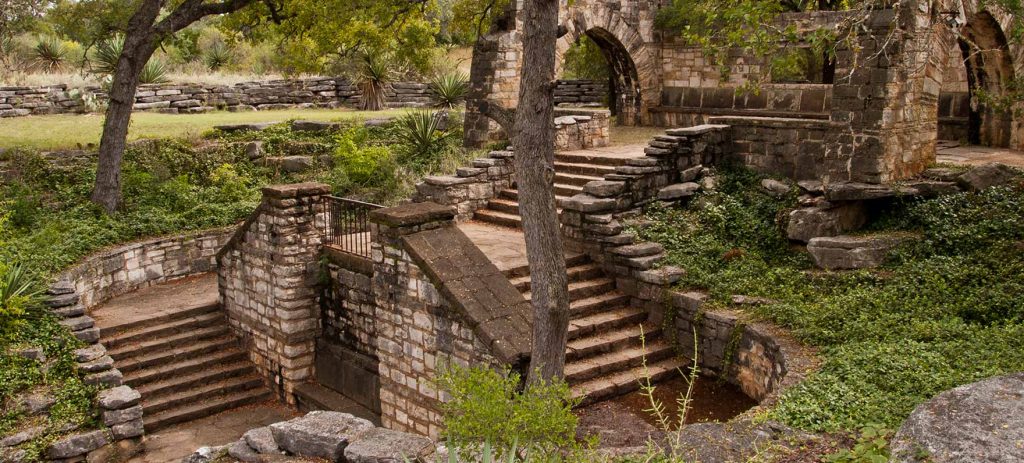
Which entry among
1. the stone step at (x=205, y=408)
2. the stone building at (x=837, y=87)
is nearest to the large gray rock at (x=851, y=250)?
the stone building at (x=837, y=87)

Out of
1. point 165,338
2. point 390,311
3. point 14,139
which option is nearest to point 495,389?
point 390,311

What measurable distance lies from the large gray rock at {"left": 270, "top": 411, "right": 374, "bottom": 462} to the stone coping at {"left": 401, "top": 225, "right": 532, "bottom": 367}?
6.45ft

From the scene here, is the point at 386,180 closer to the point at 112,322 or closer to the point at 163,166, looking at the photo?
the point at 163,166

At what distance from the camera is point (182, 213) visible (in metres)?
16.2

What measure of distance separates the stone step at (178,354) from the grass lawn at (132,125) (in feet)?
20.9

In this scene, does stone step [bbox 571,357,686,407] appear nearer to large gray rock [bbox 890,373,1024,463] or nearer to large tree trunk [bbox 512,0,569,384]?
large tree trunk [bbox 512,0,569,384]

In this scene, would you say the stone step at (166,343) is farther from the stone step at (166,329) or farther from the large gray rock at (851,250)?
the large gray rock at (851,250)

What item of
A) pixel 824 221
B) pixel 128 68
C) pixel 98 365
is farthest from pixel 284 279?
pixel 824 221

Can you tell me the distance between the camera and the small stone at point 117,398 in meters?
10.6

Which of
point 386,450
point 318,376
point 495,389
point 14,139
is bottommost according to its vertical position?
point 318,376

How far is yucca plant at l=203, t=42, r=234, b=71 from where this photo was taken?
27297 millimetres

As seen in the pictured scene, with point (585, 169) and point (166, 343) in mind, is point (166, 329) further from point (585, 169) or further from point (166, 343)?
point (585, 169)

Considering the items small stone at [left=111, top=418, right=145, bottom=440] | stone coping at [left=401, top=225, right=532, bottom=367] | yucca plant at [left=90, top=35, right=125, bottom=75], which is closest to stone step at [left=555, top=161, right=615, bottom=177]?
stone coping at [left=401, top=225, right=532, bottom=367]

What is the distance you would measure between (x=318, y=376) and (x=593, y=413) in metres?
4.82
